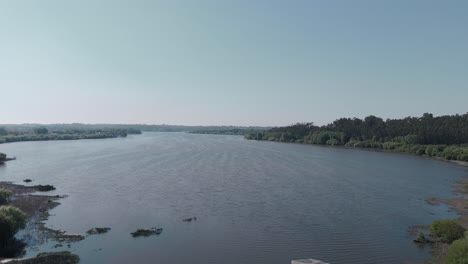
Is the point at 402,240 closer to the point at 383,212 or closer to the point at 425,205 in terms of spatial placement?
the point at 383,212

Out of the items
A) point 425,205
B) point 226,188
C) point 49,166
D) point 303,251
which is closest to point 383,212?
point 425,205

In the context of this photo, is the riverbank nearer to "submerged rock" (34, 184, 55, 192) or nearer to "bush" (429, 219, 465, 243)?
"submerged rock" (34, 184, 55, 192)

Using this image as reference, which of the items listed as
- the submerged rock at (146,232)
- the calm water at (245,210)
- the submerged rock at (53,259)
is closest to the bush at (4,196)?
the calm water at (245,210)

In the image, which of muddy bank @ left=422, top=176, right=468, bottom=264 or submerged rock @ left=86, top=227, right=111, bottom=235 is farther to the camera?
submerged rock @ left=86, top=227, right=111, bottom=235

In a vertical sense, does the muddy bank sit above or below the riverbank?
above

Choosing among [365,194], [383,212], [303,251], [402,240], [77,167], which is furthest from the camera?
Result: [77,167]

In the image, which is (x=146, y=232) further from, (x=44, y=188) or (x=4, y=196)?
(x=44, y=188)

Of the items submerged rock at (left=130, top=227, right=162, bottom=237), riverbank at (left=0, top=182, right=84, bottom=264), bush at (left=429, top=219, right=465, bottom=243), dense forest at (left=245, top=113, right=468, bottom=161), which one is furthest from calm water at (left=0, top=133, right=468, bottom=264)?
dense forest at (left=245, top=113, right=468, bottom=161)
